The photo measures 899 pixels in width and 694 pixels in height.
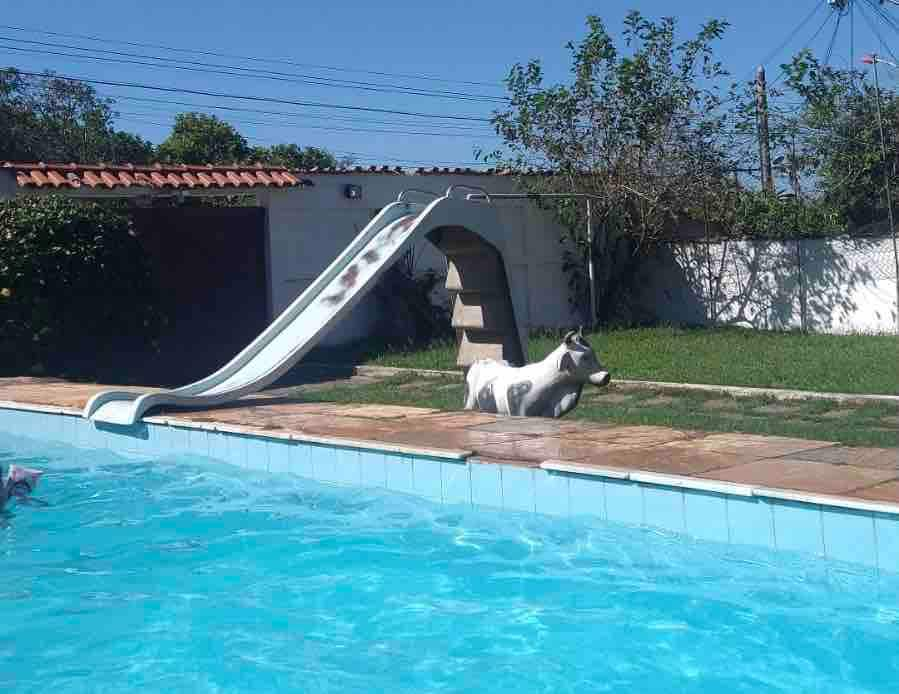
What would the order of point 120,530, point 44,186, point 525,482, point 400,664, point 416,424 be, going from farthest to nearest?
point 44,186 < point 416,424 < point 120,530 < point 525,482 < point 400,664

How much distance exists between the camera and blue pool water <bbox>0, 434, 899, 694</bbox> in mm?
5090

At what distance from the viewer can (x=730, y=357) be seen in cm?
1422

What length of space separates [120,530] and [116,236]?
6876 millimetres

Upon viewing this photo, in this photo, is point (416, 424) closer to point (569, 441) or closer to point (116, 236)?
point (569, 441)

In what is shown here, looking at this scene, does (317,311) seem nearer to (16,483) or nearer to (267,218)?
(16,483)

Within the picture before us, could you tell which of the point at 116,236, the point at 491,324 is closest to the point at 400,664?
the point at 491,324

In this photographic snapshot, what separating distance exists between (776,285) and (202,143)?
1102 inches

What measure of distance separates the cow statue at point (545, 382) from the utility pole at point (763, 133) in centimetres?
1053

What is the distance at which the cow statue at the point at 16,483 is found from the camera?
7.94 metres

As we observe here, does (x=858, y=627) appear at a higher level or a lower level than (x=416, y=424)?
lower

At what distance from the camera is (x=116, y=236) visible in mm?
13820

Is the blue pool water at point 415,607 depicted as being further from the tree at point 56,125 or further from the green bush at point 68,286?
the tree at point 56,125

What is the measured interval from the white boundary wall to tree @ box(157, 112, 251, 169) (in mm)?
23507

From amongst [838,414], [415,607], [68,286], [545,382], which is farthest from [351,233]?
[415,607]
